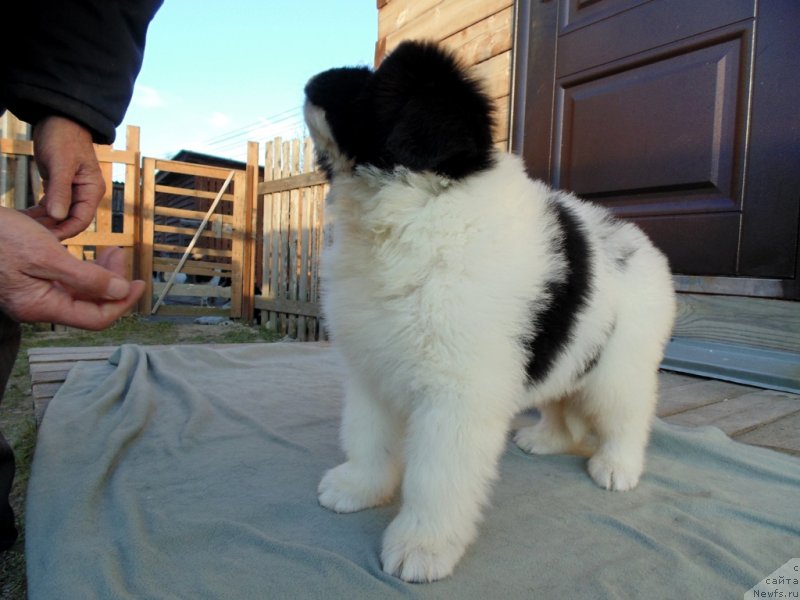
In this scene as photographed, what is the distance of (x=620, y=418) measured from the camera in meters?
2.01

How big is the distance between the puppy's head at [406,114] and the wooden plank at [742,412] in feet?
6.54

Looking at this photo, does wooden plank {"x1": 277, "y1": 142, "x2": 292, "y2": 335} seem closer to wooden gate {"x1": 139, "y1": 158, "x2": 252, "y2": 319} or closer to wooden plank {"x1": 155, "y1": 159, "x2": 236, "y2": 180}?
wooden gate {"x1": 139, "y1": 158, "x2": 252, "y2": 319}

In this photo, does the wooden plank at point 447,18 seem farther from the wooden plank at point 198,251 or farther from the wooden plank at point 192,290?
the wooden plank at point 192,290

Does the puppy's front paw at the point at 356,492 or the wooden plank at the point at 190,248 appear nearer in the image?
the puppy's front paw at the point at 356,492

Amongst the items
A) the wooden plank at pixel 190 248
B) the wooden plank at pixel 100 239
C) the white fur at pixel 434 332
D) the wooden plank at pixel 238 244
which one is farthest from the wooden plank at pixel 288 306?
the white fur at pixel 434 332

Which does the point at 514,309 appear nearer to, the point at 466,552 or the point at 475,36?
the point at 466,552

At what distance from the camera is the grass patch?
1.73m

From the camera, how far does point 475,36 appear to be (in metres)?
4.71

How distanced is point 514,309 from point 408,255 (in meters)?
0.32

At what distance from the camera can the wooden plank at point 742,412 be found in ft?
8.56

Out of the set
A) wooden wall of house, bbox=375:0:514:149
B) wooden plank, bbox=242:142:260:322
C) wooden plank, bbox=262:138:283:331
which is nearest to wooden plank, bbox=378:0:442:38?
wooden wall of house, bbox=375:0:514:149

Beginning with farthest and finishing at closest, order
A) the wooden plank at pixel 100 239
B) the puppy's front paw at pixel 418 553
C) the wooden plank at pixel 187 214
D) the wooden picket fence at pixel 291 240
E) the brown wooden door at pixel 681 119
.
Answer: the wooden plank at pixel 187 214 → the wooden picket fence at pixel 291 240 → the wooden plank at pixel 100 239 → the brown wooden door at pixel 681 119 → the puppy's front paw at pixel 418 553

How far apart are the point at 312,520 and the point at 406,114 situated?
1277mm

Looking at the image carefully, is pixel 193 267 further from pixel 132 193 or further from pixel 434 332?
pixel 434 332
